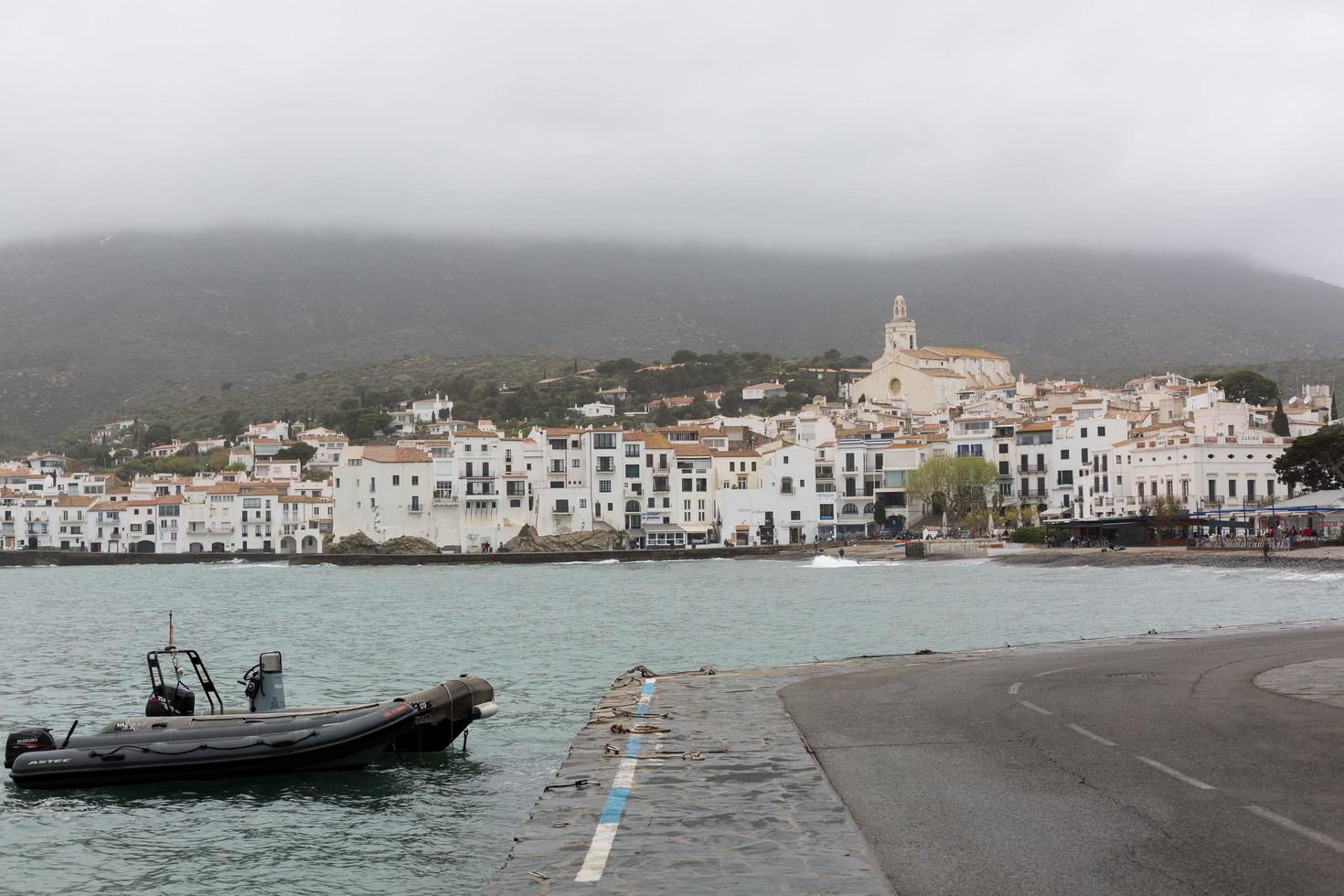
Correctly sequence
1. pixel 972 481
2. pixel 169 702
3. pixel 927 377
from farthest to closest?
1. pixel 927 377
2. pixel 972 481
3. pixel 169 702

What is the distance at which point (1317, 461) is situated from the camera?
88.4m

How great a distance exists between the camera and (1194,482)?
94.2m

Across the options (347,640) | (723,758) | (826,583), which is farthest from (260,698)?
(826,583)

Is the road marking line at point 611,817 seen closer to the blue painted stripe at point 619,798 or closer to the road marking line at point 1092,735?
the blue painted stripe at point 619,798

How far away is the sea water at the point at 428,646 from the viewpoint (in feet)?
45.0

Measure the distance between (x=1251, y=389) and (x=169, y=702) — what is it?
455ft

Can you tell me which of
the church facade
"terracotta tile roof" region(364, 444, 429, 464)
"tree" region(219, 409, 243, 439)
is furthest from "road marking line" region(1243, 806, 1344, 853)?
"tree" region(219, 409, 243, 439)

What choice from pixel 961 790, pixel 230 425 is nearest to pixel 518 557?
pixel 230 425

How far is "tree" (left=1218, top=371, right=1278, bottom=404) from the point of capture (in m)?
139

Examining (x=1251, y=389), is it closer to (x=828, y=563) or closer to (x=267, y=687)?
(x=828, y=563)

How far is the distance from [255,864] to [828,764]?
220 inches

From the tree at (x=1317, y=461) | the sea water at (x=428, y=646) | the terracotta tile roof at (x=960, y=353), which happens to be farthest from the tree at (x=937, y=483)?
the terracotta tile roof at (x=960, y=353)

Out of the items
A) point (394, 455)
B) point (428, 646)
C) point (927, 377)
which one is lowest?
point (428, 646)

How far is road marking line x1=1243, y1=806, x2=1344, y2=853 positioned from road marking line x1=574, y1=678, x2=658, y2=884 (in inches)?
174
